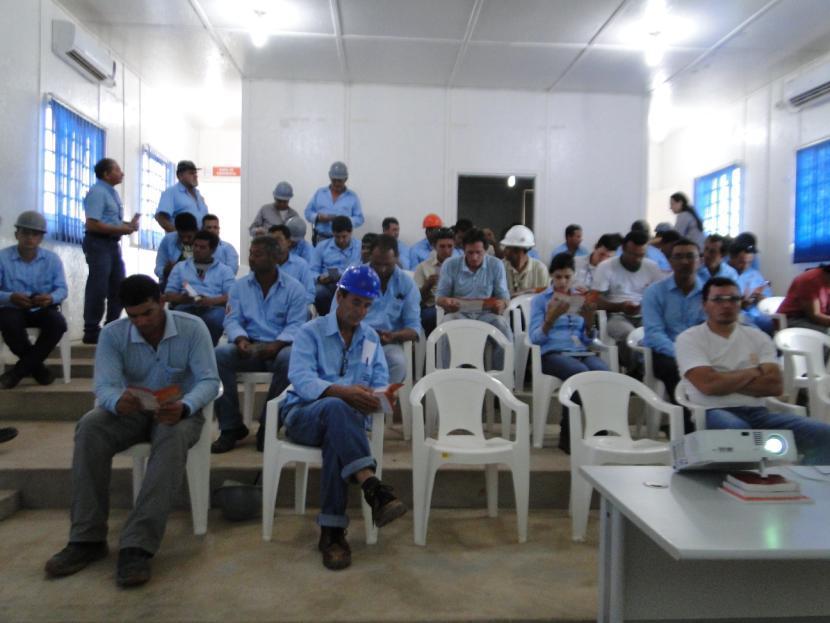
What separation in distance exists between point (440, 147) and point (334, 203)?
5.42 feet

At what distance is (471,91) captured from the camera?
8016mm

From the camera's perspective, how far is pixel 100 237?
5473 mm

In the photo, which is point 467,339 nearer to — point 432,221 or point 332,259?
point 332,259

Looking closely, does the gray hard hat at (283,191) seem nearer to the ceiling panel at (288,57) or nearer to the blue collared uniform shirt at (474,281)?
the ceiling panel at (288,57)

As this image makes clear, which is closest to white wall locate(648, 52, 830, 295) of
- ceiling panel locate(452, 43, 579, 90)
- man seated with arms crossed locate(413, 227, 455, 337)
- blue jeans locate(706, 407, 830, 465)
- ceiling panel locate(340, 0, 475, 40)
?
ceiling panel locate(452, 43, 579, 90)

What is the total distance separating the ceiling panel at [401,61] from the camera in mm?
6641

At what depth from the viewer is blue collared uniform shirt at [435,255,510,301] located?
478 centimetres

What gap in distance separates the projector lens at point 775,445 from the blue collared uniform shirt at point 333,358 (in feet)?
5.54

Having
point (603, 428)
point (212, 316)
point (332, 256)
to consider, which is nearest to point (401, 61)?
point (332, 256)

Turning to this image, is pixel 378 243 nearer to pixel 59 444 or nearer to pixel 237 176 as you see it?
pixel 59 444

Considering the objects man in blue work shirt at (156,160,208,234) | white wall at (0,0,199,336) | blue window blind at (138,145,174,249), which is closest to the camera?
white wall at (0,0,199,336)

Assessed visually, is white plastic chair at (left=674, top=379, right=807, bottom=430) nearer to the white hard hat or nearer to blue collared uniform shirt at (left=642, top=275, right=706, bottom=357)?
blue collared uniform shirt at (left=642, top=275, right=706, bottom=357)

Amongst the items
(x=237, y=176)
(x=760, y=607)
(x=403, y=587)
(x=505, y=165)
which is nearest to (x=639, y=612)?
(x=760, y=607)

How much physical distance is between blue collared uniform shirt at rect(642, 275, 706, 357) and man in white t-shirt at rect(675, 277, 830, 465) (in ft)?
2.12
